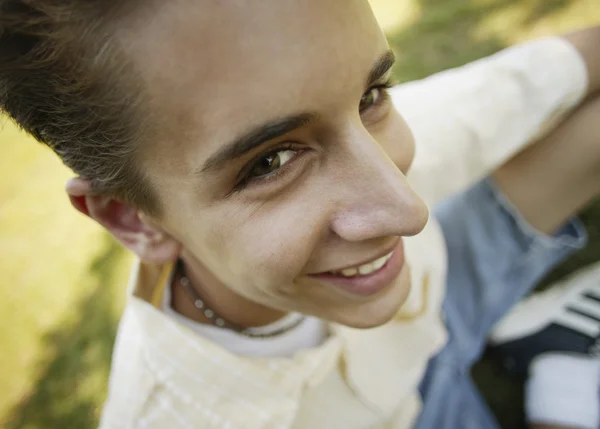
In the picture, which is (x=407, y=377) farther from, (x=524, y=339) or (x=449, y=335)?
(x=524, y=339)

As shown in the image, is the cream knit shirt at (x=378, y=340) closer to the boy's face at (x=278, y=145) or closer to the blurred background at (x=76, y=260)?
the boy's face at (x=278, y=145)

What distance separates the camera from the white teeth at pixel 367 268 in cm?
77

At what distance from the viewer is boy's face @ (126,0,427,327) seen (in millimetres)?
539

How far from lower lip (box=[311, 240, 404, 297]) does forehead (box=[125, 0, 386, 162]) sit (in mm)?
291

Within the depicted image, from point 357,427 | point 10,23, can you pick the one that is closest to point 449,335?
point 357,427

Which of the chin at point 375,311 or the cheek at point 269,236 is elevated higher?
the cheek at point 269,236

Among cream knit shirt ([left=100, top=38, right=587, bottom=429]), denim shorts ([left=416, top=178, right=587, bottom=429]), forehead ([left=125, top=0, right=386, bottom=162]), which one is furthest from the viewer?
denim shorts ([left=416, top=178, right=587, bottom=429])

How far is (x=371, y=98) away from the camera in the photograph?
76cm

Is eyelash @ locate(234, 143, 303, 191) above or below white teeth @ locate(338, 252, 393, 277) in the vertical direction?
above

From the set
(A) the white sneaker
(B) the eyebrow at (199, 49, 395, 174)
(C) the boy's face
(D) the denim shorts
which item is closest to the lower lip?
(C) the boy's face

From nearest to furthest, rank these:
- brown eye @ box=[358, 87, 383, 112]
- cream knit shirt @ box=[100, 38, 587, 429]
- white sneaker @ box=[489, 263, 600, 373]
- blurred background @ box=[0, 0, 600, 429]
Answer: brown eye @ box=[358, 87, 383, 112] < cream knit shirt @ box=[100, 38, 587, 429] < white sneaker @ box=[489, 263, 600, 373] < blurred background @ box=[0, 0, 600, 429]

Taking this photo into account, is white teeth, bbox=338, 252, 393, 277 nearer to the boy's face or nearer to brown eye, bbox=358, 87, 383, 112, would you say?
the boy's face

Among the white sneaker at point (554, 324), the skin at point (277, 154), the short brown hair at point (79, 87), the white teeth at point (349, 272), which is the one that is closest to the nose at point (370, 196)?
the skin at point (277, 154)

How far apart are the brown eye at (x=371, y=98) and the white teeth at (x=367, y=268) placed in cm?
24
